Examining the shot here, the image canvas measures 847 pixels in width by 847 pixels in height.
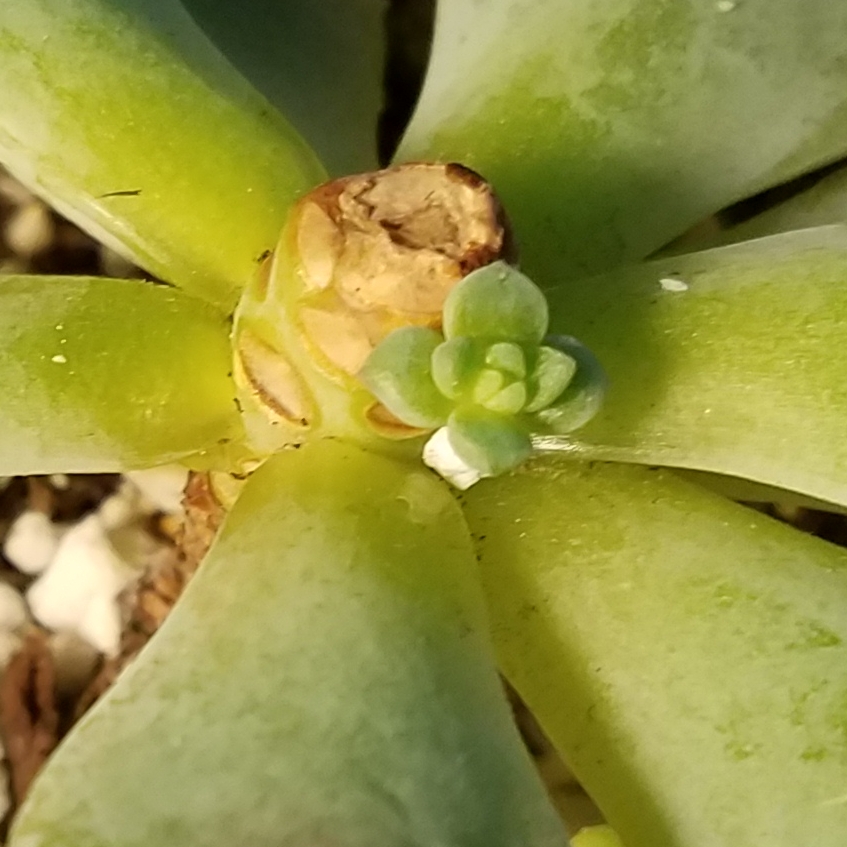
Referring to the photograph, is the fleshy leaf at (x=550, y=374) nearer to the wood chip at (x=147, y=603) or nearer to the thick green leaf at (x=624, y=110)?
the thick green leaf at (x=624, y=110)

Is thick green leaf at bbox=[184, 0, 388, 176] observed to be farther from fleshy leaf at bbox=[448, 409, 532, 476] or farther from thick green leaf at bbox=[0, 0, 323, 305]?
fleshy leaf at bbox=[448, 409, 532, 476]

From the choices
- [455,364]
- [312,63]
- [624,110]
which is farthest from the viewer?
[312,63]

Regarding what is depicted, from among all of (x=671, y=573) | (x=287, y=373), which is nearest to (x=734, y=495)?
(x=671, y=573)

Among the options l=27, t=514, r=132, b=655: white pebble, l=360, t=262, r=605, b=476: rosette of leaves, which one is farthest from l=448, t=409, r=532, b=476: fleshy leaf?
l=27, t=514, r=132, b=655: white pebble

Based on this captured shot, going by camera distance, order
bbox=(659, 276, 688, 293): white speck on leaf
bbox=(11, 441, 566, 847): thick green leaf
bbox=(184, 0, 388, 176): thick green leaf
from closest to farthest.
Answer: bbox=(11, 441, 566, 847): thick green leaf, bbox=(659, 276, 688, 293): white speck on leaf, bbox=(184, 0, 388, 176): thick green leaf

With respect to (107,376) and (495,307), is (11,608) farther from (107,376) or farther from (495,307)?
(495,307)

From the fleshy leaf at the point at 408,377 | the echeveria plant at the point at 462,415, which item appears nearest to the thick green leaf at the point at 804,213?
the echeveria plant at the point at 462,415

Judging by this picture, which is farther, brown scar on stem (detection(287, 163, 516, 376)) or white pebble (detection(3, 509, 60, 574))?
white pebble (detection(3, 509, 60, 574))

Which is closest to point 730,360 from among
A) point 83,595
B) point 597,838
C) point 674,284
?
point 674,284
